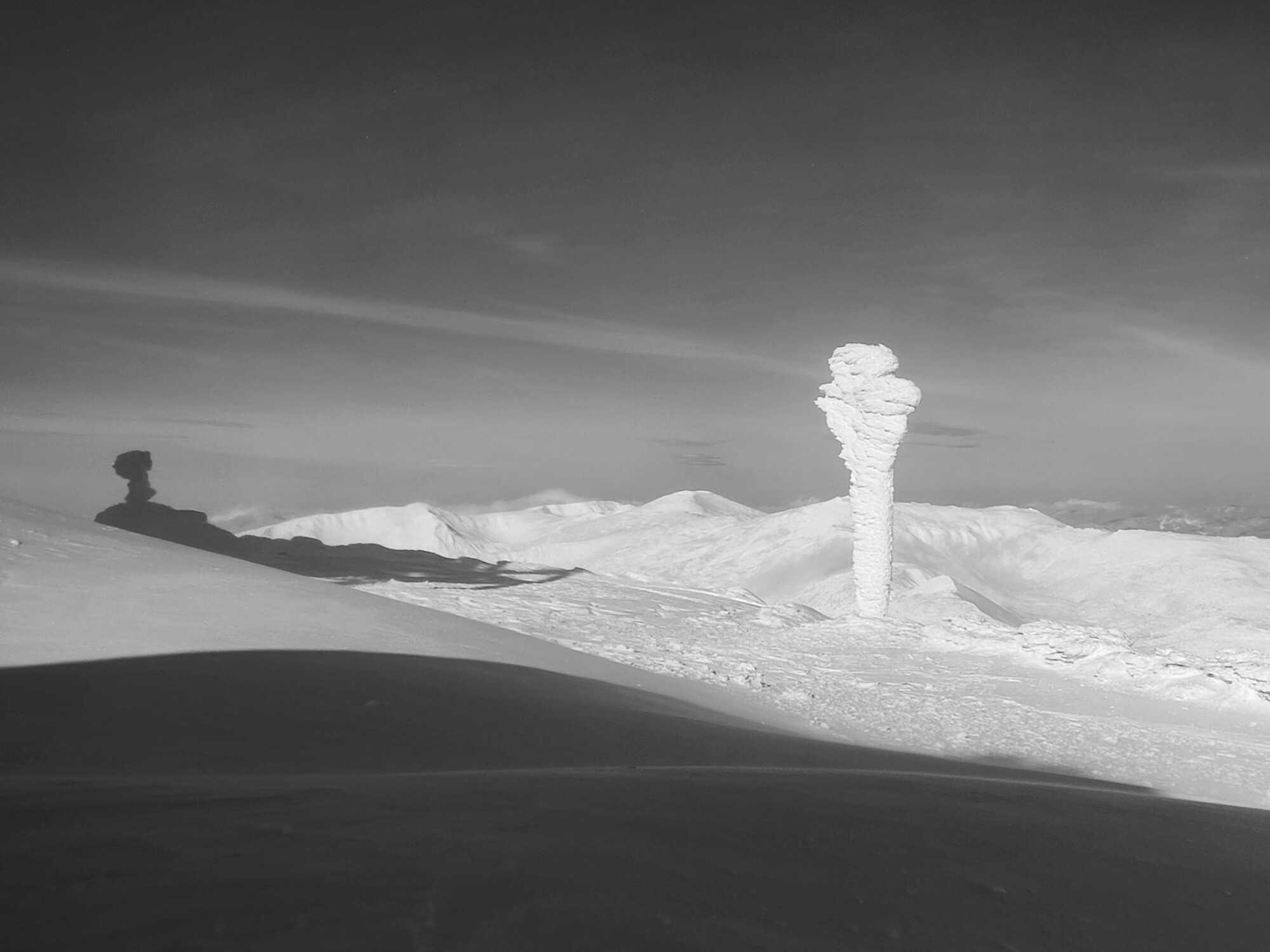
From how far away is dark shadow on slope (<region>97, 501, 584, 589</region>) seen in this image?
20.3 meters

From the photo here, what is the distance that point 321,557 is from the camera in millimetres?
Answer: 22438

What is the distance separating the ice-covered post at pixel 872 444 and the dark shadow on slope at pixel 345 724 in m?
13.6

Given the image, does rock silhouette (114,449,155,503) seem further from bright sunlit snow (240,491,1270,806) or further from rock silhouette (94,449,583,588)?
bright sunlit snow (240,491,1270,806)

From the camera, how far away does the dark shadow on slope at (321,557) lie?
798 inches

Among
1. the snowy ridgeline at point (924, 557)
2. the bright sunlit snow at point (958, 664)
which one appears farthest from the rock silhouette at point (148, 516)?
the snowy ridgeline at point (924, 557)

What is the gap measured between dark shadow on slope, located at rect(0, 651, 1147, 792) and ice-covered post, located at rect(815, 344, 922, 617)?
13.6 metres

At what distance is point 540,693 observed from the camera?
8.55 meters

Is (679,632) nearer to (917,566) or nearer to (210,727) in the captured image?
(210,727)

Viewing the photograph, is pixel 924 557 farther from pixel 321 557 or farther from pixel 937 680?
pixel 937 680

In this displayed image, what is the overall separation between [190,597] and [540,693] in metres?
3.53

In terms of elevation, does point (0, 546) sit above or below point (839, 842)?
above

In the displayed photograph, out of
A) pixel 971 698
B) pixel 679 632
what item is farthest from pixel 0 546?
pixel 971 698

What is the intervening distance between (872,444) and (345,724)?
18.6m

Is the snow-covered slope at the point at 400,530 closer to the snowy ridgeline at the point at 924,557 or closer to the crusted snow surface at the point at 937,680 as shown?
the snowy ridgeline at the point at 924,557
